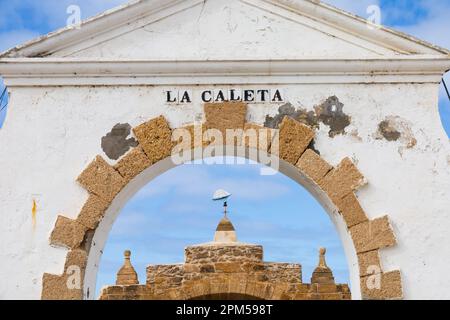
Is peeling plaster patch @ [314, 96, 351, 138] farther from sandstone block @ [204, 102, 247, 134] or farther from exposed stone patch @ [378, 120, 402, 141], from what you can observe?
sandstone block @ [204, 102, 247, 134]

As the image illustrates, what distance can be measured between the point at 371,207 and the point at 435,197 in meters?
0.65

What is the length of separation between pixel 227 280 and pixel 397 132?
807 centimetres

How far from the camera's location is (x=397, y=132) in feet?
28.0

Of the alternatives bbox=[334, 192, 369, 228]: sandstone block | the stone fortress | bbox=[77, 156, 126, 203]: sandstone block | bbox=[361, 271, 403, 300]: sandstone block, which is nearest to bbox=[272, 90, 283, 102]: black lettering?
bbox=[334, 192, 369, 228]: sandstone block

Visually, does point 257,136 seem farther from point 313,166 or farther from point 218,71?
point 218,71

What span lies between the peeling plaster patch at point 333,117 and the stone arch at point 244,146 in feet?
0.67

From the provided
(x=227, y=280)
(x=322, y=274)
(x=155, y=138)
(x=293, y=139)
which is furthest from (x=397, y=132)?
(x=322, y=274)

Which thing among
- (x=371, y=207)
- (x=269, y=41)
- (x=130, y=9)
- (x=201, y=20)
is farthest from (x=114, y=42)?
(x=371, y=207)

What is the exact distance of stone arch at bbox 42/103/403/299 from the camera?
817cm

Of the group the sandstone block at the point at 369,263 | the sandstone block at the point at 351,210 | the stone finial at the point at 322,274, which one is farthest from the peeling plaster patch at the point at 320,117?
the stone finial at the point at 322,274

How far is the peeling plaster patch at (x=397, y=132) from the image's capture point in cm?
851

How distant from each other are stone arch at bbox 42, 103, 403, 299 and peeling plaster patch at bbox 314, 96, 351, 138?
204 mm

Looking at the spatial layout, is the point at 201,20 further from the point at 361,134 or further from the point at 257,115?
the point at 361,134

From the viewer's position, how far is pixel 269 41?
866cm
